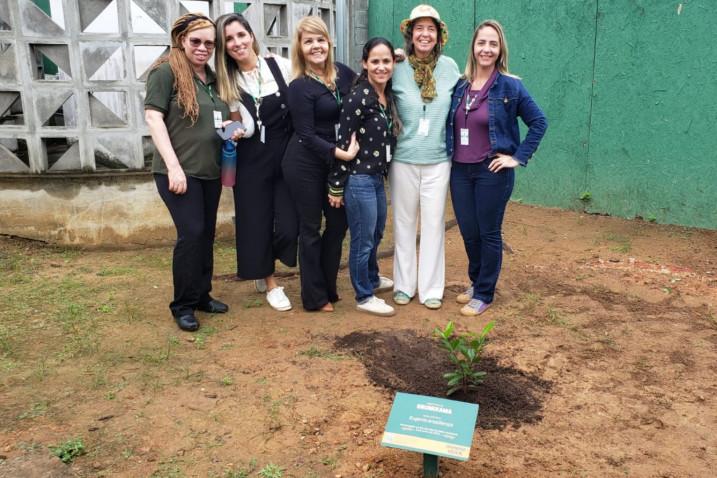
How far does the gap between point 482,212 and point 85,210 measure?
3568 mm

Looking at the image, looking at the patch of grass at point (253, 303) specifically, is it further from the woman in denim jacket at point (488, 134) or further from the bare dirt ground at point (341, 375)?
the woman in denim jacket at point (488, 134)

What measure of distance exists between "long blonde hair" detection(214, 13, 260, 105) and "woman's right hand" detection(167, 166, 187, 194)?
537mm

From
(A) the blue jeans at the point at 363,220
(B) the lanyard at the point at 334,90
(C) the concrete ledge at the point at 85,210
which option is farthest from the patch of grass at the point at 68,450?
(C) the concrete ledge at the point at 85,210

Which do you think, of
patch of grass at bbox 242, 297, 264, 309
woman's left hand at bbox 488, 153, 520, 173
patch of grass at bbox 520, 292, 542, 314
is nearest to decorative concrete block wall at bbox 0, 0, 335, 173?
patch of grass at bbox 242, 297, 264, 309

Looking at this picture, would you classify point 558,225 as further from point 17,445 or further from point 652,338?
point 17,445

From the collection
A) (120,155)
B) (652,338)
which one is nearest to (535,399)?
(652,338)

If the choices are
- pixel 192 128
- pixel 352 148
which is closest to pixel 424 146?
pixel 352 148

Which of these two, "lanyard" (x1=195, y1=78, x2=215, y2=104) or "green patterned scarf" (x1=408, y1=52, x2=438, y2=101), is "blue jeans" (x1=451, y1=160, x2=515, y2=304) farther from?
"lanyard" (x1=195, y1=78, x2=215, y2=104)

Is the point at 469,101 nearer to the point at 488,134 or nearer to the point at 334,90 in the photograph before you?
the point at 488,134

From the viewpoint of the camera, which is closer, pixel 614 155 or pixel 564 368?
pixel 564 368

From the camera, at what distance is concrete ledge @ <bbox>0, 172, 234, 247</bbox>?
5.87 meters

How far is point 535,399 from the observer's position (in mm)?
3498

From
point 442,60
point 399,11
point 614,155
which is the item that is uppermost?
point 399,11

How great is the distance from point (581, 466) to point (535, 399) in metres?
0.60
